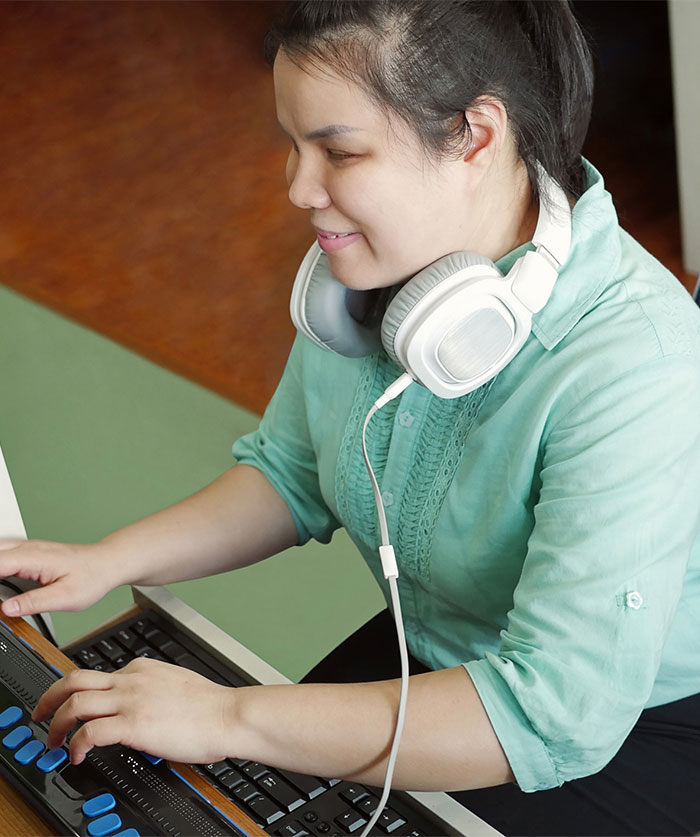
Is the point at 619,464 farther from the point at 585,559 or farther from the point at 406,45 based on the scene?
the point at 406,45

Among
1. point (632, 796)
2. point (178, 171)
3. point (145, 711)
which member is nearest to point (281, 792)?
point (145, 711)

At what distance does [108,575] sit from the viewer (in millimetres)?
1064

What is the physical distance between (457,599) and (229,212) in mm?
2410

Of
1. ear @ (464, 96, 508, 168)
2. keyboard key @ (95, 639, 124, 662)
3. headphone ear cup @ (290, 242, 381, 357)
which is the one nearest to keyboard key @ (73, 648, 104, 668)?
keyboard key @ (95, 639, 124, 662)

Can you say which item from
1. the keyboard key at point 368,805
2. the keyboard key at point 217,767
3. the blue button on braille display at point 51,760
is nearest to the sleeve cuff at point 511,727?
the keyboard key at point 368,805

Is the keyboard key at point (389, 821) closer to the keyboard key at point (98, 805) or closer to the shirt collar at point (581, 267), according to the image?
the keyboard key at point (98, 805)

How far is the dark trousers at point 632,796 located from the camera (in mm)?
1017

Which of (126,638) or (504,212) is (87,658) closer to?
(126,638)

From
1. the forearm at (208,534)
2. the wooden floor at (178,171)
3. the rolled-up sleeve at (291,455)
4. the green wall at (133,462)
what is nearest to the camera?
the forearm at (208,534)

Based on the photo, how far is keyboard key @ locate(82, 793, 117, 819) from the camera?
781mm

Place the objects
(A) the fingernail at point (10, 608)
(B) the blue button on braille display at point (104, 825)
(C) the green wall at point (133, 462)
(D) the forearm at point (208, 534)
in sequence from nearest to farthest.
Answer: (B) the blue button on braille display at point (104, 825), (A) the fingernail at point (10, 608), (D) the forearm at point (208, 534), (C) the green wall at point (133, 462)

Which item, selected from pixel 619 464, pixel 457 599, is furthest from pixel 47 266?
pixel 619 464

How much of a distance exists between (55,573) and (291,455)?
298mm

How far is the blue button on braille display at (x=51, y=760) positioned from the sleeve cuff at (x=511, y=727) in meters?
0.32
